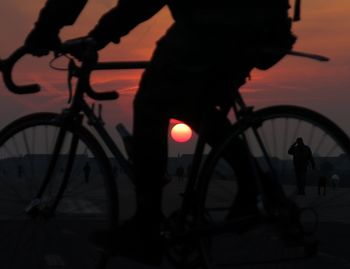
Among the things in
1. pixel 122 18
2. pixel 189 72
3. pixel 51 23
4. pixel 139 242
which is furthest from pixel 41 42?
pixel 139 242

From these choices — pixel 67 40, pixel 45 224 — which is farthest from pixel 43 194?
pixel 67 40

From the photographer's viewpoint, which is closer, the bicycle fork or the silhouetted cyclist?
the silhouetted cyclist

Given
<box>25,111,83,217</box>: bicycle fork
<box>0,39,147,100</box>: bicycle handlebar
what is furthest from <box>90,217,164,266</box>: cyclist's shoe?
<box>0,39,147,100</box>: bicycle handlebar

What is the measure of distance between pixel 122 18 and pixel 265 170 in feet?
3.21

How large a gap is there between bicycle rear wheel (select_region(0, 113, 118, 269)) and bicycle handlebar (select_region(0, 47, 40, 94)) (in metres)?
0.13

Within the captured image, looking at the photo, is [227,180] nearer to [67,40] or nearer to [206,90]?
[206,90]

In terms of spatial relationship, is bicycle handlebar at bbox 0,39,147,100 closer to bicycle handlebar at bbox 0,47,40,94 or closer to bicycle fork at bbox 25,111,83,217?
bicycle handlebar at bbox 0,47,40,94

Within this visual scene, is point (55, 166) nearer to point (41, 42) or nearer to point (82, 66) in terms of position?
point (82, 66)

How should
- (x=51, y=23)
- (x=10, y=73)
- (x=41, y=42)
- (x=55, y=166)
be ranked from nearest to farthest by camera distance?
(x=51, y=23)
(x=41, y=42)
(x=10, y=73)
(x=55, y=166)

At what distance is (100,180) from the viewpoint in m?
4.71

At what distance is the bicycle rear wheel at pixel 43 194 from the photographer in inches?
186

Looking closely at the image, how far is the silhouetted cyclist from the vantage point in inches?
162

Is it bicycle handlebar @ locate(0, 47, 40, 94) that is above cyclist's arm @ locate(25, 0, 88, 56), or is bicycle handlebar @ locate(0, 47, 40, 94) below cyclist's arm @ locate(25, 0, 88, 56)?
below

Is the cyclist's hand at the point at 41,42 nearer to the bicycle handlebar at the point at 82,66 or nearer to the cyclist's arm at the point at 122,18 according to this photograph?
the bicycle handlebar at the point at 82,66
